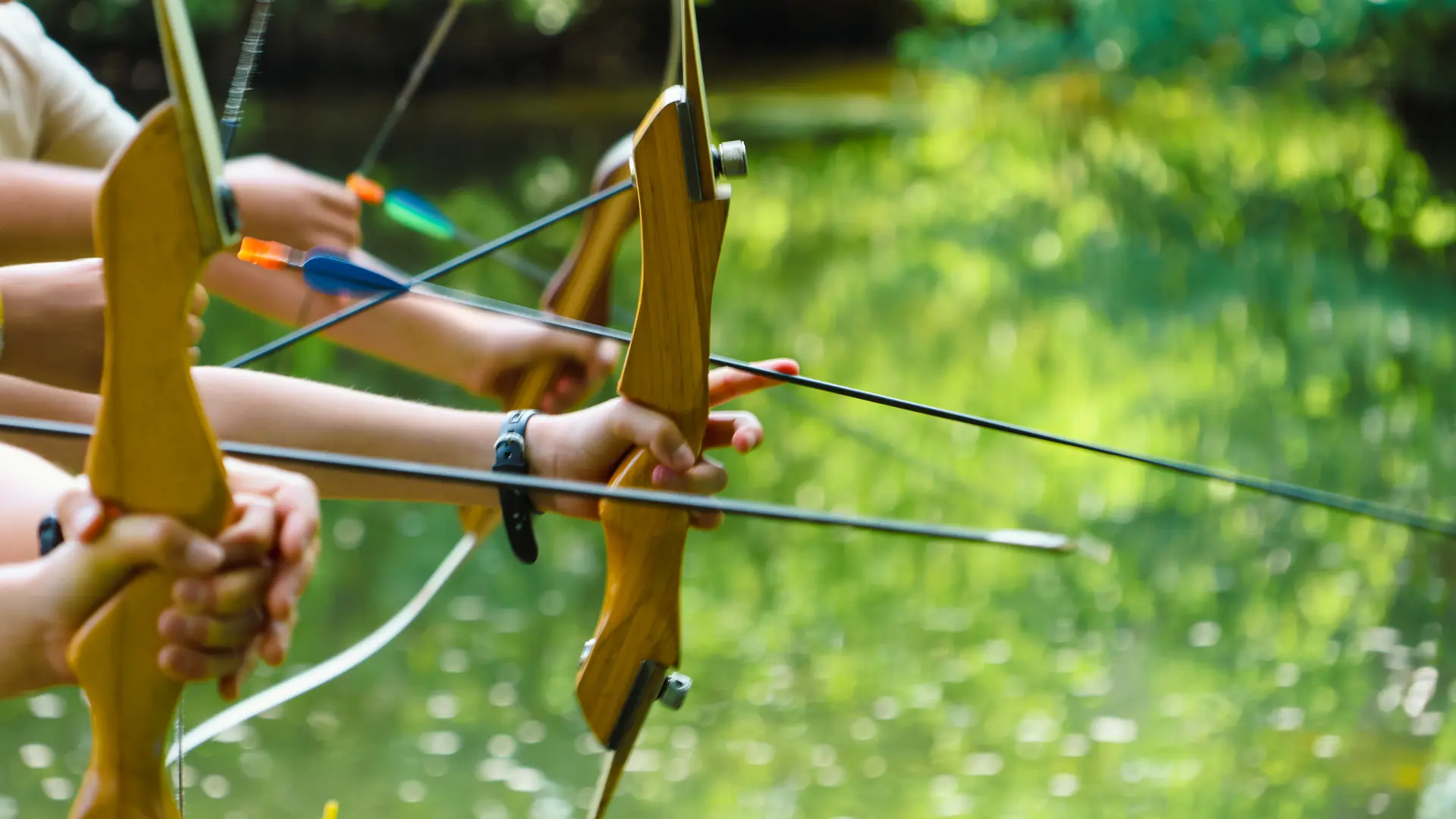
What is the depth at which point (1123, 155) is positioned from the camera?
26.8ft

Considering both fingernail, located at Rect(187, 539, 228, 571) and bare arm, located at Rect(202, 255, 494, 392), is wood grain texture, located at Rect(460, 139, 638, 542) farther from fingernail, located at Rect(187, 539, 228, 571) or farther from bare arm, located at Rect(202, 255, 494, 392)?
fingernail, located at Rect(187, 539, 228, 571)

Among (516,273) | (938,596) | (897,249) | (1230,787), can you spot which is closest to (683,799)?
(1230,787)

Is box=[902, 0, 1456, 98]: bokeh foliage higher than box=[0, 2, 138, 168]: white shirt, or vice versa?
box=[902, 0, 1456, 98]: bokeh foliage

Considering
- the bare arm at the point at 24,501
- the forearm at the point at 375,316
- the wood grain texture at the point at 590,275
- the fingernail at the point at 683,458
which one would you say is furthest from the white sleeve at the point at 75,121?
the fingernail at the point at 683,458

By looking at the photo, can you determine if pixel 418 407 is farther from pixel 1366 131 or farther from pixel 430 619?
pixel 1366 131

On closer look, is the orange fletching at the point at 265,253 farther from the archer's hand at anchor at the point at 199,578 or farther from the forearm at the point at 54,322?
the archer's hand at anchor at the point at 199,578

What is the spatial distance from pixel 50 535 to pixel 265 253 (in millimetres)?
466

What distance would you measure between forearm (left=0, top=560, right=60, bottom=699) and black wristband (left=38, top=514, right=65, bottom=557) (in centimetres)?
2

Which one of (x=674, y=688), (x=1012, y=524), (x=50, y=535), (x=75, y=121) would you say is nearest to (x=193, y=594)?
(x=50, y=535)

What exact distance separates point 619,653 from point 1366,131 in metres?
7.89

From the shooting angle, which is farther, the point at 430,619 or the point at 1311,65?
the point at 1311,65

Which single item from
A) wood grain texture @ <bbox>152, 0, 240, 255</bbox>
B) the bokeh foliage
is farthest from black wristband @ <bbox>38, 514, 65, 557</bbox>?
the bokeh foliage

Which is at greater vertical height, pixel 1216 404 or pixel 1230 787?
pixel 1216 404

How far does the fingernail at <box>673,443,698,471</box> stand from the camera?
105 centimetres
